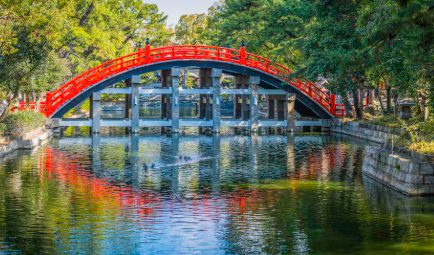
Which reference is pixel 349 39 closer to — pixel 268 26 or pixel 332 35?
pixel 332 35

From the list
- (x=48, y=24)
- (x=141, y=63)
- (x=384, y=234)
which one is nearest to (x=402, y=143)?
(x=384, y=234)

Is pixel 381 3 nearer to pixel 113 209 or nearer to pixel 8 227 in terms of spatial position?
pixel 113 209

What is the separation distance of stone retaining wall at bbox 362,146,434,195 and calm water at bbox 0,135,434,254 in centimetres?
54

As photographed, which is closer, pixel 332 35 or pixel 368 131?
pixel 332 35

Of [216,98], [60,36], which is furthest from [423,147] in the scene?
[216,98]

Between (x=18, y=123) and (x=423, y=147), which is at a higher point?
(x=18, y=123)

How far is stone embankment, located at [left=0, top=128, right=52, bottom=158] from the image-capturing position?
38.7 meters

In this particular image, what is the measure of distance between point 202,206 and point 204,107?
3725cm

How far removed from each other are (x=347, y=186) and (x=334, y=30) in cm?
A: 1784

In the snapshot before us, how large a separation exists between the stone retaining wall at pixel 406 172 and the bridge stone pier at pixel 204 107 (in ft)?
87.1

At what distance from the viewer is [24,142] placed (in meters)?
42.1

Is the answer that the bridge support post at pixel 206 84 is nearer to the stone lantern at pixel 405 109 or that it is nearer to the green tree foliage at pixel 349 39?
the green tree foliage at pixel 349 39

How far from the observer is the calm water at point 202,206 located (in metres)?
19.7

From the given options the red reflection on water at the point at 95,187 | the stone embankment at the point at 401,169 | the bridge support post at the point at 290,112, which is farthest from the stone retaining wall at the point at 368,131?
the red reflection on water at the point at 95,187
